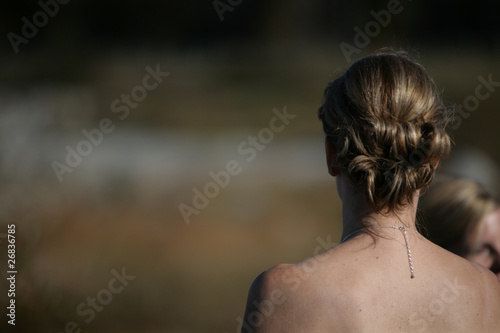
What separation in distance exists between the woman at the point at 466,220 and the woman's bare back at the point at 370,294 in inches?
34.0

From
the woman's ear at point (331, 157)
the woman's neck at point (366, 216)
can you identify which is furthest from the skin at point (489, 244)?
the woman's ear at point (331, 157)

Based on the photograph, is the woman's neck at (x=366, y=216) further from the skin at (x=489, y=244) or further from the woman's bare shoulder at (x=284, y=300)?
the skin at (x=489, y=244)

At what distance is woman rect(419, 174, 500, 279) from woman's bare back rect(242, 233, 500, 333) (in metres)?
0.86

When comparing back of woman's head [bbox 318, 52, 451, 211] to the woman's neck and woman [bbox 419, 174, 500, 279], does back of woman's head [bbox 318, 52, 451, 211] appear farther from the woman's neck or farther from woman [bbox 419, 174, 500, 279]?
woman [bbox 419, 174, 500, 279]

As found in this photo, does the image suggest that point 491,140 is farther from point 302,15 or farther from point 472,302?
point 472,302

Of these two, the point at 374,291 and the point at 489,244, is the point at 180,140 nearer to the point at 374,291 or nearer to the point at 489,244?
the point at 489,244

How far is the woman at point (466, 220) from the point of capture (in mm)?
2156

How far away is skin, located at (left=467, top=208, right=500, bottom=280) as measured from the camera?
2143 millimetres

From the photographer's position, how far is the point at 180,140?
34.7 ft

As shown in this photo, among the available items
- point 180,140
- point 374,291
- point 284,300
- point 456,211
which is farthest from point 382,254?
point 180,140

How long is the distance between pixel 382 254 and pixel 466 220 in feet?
3.42

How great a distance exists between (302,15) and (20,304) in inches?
375

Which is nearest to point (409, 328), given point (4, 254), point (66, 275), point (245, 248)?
point (4, 254)

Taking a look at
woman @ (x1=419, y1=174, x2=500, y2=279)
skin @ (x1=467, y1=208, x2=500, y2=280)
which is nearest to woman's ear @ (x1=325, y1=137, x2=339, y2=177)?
woman @ (x1=419, y1=174, x2=500, y2=279)
